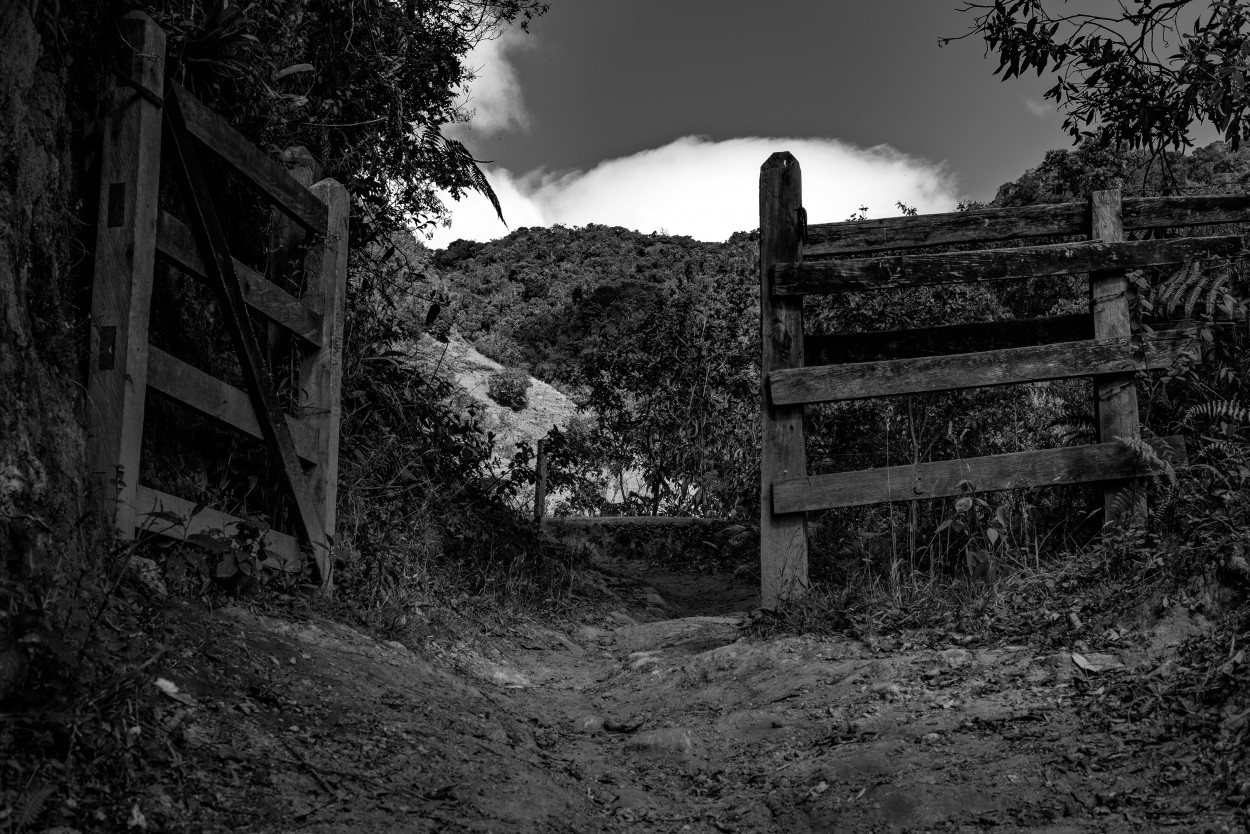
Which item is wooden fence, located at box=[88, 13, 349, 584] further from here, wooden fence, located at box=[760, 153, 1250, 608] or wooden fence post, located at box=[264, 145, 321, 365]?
wooden fence, located at box=[760, 153, 1250, 608]

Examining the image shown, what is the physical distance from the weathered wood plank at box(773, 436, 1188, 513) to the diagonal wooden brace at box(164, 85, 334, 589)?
2533 millimetres

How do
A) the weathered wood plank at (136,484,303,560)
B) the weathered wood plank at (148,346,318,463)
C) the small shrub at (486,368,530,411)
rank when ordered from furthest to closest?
the small shrub at (486,368,530,411), the weathered wood plank at (148,346,318,463), the weathered wood plank at (136,484,303,560)

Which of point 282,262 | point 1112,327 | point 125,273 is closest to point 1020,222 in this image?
point 1112,327

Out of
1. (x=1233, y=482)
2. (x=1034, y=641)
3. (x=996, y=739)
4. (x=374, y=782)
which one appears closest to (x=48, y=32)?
(x=374, y=782)

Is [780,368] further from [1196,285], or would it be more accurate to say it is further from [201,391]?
[201,391]

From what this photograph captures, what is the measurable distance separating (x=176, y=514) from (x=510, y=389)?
23046 millimetres

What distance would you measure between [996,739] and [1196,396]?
8.71ft

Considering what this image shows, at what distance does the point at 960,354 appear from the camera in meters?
5.33

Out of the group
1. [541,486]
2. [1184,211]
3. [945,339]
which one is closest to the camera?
[1184,211]

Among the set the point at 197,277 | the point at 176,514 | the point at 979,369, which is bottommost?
the point at 176,514

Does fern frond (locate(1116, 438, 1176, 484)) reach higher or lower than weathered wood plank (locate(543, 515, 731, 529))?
higher

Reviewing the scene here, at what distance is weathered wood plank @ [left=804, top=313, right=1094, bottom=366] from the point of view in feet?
19.1

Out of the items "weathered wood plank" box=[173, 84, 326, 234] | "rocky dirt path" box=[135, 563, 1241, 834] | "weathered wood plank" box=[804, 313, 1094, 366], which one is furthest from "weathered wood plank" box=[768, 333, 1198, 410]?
"weathered wood plank" box=[173, 84, 326, 234]

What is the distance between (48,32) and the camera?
3.49m
